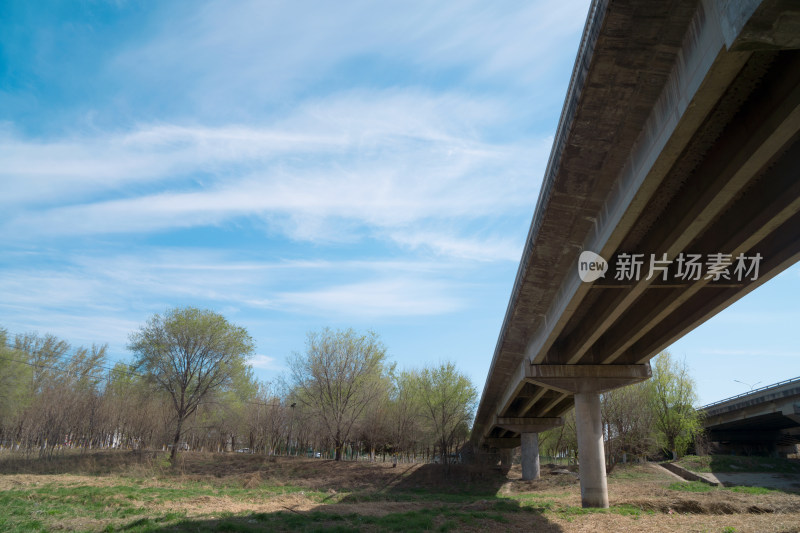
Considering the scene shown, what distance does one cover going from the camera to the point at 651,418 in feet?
112

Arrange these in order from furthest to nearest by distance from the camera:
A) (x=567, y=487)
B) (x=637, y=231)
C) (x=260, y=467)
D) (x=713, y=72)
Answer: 1. (x=260, y=467)
2. (x=567, y=487)
3. (x=637, y=231)
4. (x=713, y=72)

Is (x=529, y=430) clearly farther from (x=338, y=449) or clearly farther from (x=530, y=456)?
(x=338, y=449)

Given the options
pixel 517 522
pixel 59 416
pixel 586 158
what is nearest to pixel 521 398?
pixel 517 522

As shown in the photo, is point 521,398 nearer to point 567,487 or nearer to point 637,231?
point 567,487

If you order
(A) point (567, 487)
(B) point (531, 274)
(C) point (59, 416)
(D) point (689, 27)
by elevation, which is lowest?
(A) point (567, 487)

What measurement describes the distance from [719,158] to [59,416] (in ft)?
142

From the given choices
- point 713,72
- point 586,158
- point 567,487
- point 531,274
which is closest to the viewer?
point 713,72

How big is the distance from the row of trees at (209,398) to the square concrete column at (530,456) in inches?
229

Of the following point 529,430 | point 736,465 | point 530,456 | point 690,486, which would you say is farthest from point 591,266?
point 736,465

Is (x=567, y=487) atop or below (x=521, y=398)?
below

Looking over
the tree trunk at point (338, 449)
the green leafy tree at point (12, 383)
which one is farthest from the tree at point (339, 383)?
the green leafy tree at point (12, 383)

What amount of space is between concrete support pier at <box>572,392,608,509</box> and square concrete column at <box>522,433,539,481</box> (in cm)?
1641

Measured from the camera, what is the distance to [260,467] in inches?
1299

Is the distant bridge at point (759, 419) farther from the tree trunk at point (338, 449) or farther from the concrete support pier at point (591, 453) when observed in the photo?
the tree trunk at point (338, 449)
